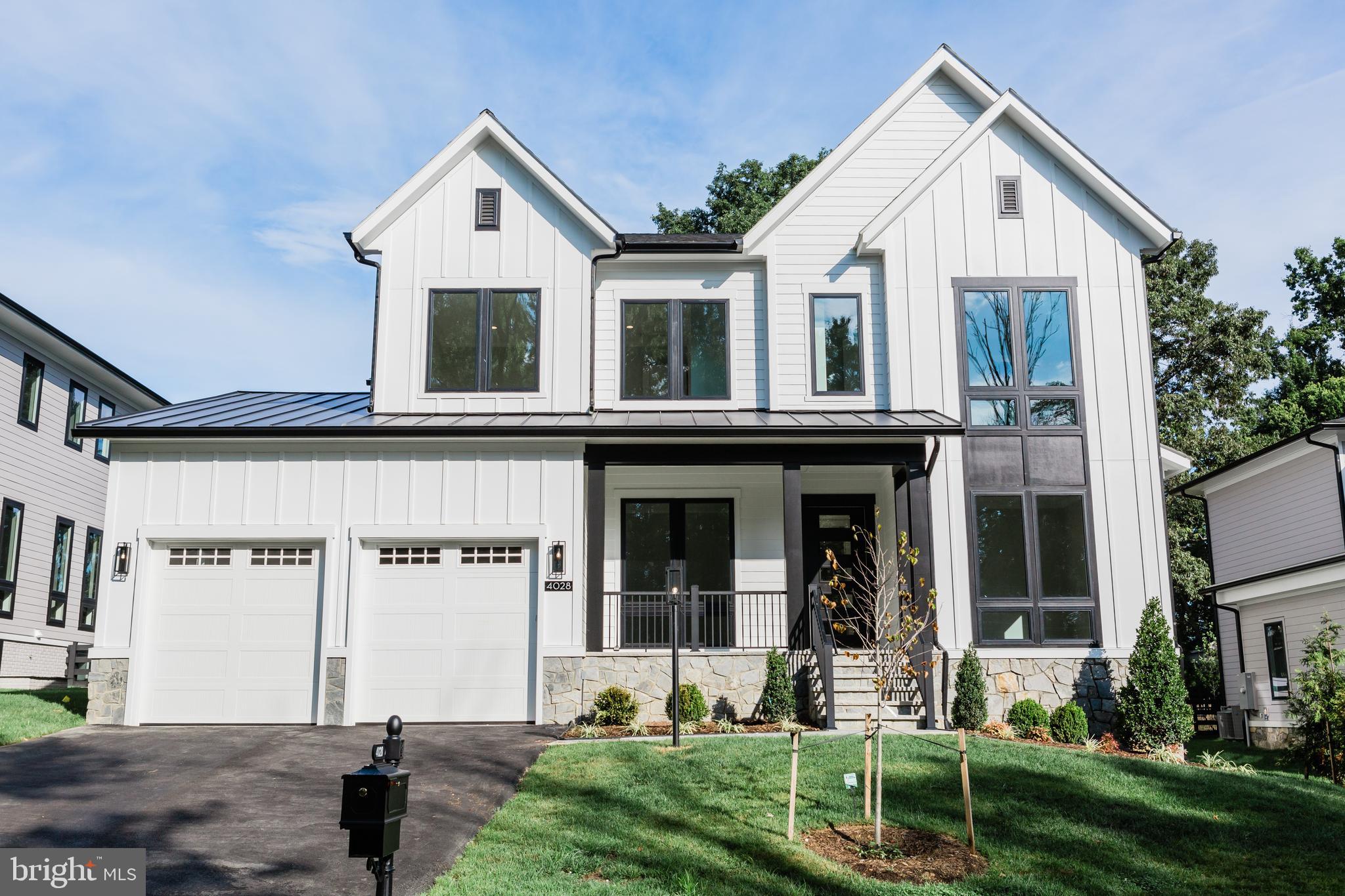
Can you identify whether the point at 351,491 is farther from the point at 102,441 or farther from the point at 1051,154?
the point at 102,441

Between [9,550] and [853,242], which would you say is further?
[9,550]

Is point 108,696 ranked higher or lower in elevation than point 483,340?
lower

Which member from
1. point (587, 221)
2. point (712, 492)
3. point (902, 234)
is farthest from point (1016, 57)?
point (712, 492)

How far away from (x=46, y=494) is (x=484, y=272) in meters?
11.1

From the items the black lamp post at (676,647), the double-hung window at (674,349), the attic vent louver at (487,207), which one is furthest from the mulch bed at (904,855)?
the attic vent louver at (487,207)

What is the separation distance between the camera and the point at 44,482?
19.4 meters

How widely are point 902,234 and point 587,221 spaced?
184 inches

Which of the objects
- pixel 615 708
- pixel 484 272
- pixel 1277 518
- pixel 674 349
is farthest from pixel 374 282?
pixel 1277 518

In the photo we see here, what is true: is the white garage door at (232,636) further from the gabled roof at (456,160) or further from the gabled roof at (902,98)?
the gabled roof at (902,98)

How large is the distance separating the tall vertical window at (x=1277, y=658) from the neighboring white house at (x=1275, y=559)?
2 centimetres

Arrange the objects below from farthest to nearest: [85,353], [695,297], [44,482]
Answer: [85,353] → [44,482] → [695,297]

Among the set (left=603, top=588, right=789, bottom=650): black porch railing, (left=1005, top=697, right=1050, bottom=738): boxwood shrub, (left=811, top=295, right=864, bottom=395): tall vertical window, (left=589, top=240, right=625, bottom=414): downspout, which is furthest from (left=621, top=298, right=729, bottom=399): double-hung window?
(left=1005, top=697, right=1050, bottom=738): boxwood shrub

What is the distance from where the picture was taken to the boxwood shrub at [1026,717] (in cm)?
1248

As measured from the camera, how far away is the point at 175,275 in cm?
1958
